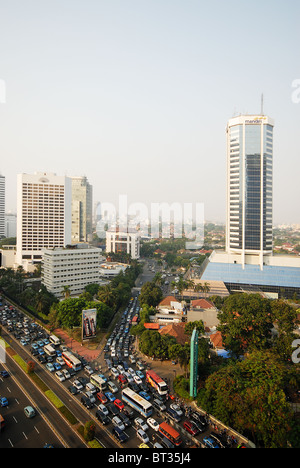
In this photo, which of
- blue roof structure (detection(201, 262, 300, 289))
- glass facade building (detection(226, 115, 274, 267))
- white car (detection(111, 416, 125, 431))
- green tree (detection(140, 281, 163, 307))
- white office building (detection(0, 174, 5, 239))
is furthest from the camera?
white office building (detection(0, 174, 5, 239))

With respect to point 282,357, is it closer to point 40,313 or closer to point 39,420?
point 39,420

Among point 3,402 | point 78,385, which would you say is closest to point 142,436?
point 78,385

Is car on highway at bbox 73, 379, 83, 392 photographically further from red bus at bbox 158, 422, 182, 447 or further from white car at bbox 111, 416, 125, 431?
red bus at bbox 158, 422, 182, 447

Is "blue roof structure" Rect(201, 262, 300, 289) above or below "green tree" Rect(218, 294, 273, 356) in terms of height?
above

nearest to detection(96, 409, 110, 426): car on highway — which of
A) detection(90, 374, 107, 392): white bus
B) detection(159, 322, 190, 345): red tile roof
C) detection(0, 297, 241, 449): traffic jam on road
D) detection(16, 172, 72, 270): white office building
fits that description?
detection(0, 297, 241, 449): traffic jam on road
